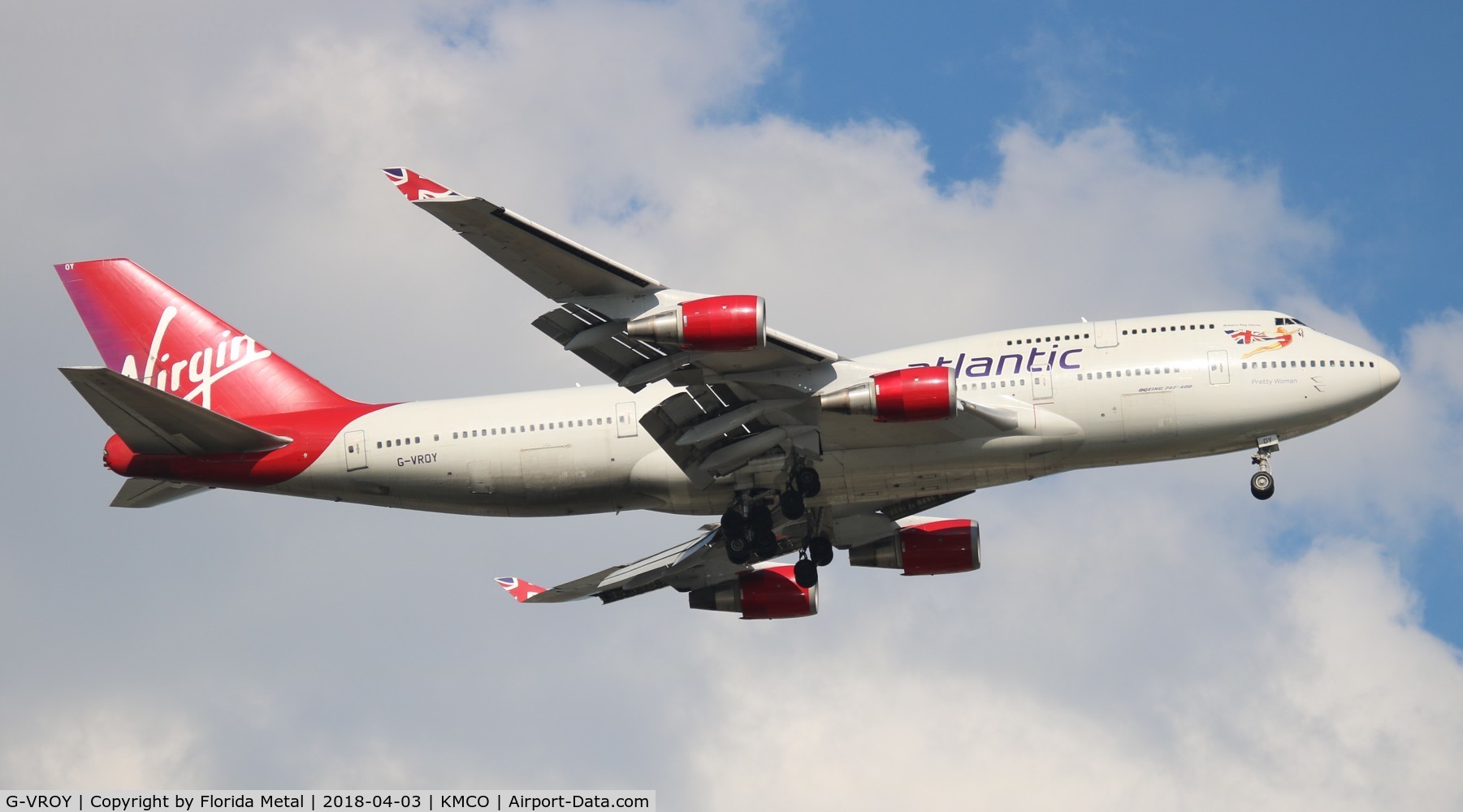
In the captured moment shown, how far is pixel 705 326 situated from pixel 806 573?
11.8m

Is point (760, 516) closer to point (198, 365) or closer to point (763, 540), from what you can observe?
point (763, 540)

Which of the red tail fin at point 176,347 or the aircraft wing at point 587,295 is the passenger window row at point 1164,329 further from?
the red tail fin at point 176,347

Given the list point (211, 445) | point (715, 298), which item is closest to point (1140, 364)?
point (715, 298)

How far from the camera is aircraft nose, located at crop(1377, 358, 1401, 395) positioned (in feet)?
131

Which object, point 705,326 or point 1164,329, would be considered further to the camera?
point 1164,329

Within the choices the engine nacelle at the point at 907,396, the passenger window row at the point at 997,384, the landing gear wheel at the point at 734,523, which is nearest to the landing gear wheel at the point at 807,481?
the landing gear wheel at the point at 734,523

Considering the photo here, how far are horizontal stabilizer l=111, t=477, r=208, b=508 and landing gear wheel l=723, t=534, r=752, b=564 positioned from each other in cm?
1419

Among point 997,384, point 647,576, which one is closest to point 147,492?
point 647,576

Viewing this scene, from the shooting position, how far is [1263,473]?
132 feet

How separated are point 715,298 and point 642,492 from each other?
7.48m

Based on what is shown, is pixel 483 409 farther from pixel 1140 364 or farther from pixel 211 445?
pixel 1140 364

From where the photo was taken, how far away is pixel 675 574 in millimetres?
48500

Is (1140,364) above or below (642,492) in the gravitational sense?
above

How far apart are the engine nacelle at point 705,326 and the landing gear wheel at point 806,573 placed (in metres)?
11.1
